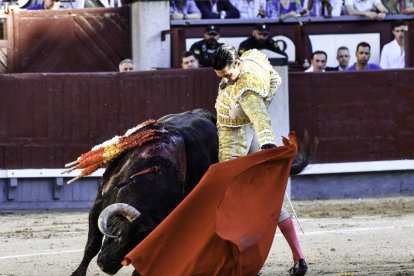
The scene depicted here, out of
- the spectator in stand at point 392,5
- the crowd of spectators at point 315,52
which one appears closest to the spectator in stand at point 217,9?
the crowd of spectators at point 315,52

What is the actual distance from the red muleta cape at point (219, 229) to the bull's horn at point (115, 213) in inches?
6.9

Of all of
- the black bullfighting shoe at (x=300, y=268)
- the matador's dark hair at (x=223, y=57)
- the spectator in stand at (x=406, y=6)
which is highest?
the spectator in stand at (x=406, y=6)

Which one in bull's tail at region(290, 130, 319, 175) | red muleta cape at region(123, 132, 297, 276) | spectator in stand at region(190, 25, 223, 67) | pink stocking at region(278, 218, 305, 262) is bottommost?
pink stocking at region(278, 218, 305, 262)

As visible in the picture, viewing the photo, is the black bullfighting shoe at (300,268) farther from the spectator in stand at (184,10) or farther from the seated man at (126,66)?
the spectator in stand at (184,10)

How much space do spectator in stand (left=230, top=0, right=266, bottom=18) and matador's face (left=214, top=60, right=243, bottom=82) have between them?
6.17 metres

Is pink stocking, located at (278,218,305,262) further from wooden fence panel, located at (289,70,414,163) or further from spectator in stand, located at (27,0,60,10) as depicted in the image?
spectator in stand, located at (27,0,60,10)

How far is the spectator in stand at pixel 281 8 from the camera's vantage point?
13.2m

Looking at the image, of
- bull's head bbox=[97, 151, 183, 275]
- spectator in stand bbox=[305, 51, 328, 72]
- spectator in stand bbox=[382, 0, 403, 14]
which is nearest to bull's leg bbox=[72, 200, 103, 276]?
bull's head bbox=[97, 151, 183, 275]

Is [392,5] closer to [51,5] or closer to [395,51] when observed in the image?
[395,51]

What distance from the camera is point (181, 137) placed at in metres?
7.34

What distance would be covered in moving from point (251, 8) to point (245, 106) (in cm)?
634

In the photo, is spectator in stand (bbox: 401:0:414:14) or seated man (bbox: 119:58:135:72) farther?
spectator in stand (bbox: 401:0:414:14)

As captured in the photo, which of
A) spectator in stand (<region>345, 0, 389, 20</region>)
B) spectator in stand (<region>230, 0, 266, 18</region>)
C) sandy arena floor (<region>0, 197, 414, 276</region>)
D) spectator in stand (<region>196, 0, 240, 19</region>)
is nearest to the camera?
sandy arena floor (<region>0, 197, 414, 276</region>)

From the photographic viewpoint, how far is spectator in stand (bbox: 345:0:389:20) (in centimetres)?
1326
